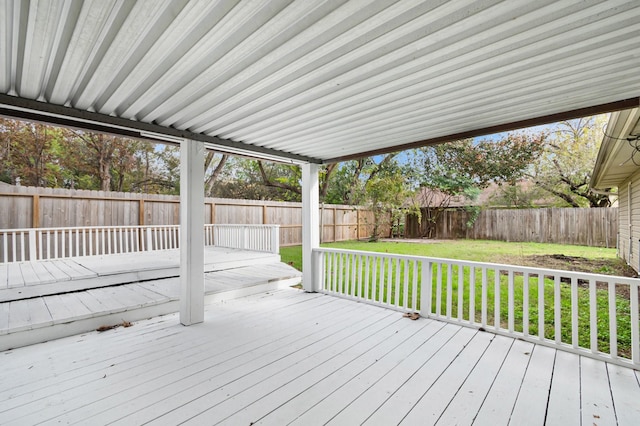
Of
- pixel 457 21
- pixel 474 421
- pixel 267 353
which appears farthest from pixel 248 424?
pixel 457 21

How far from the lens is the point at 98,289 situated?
4152 millimetres

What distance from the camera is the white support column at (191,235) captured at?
346cm

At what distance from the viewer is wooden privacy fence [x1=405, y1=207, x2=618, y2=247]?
8.38 m

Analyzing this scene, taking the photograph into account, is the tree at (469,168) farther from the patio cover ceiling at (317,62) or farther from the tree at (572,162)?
the patio cover ceiling at (317,62)

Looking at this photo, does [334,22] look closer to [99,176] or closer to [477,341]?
[477,341]

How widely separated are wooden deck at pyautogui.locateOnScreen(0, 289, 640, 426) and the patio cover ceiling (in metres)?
2.22

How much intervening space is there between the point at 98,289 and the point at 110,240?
271cm

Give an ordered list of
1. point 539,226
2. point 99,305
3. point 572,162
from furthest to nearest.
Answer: point 572,162, point 539,226, point 99,305

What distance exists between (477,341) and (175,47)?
11.9 feet

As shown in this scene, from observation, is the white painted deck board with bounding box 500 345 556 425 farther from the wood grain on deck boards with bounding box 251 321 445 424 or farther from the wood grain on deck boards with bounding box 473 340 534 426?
the wood grain on deck boards with bounding box 251 321 445 424

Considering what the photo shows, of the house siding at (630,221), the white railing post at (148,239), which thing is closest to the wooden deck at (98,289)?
the white railing post at (148,239)

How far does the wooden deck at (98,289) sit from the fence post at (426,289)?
8.14 feet

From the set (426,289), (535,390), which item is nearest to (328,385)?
(535,390)

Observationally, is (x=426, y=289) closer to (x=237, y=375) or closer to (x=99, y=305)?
(x=237, y=375)
